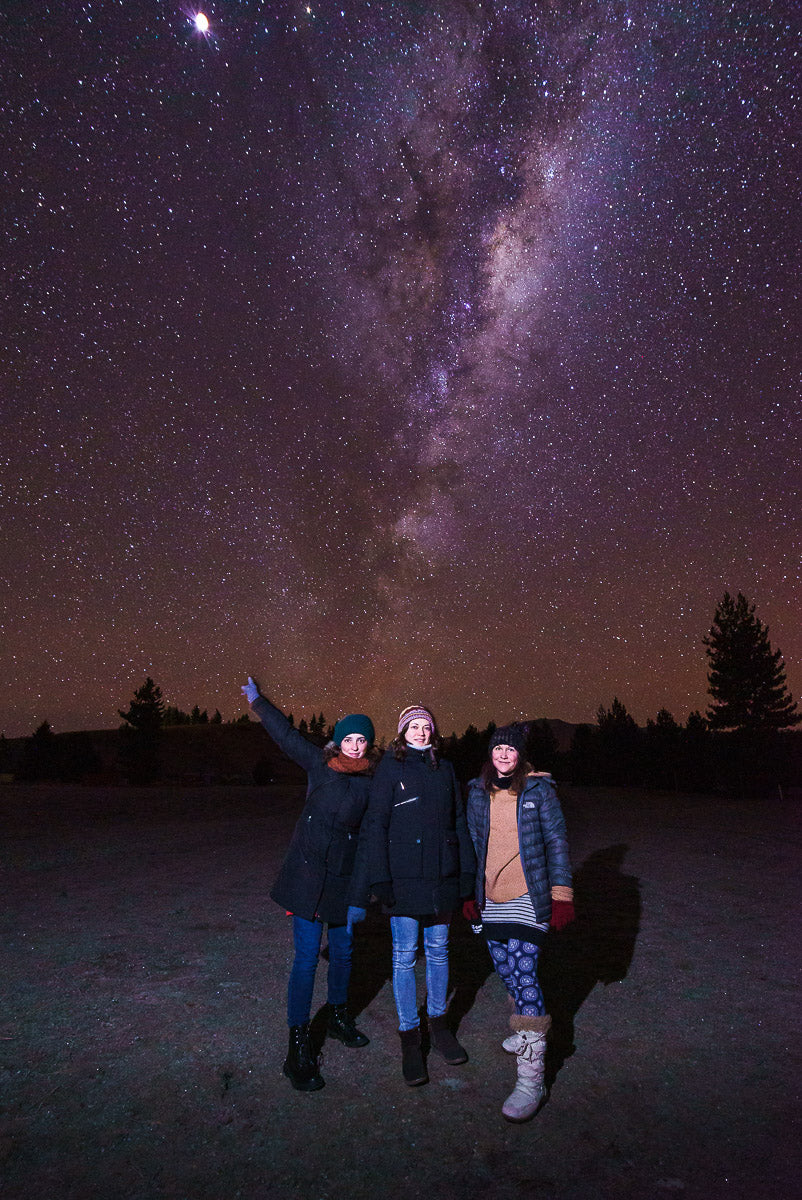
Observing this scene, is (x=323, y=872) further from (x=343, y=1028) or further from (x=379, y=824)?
(x=343, y=1028)

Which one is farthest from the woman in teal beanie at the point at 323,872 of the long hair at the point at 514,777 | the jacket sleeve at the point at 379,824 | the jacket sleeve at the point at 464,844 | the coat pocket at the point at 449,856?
the long hair at the point at 514,777

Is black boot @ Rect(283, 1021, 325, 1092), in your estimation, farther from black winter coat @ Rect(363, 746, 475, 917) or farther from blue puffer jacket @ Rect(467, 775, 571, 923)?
blue puffer jacket @ Rect(467, 775, 571, 923)

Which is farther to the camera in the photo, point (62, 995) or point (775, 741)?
point (775, 741)

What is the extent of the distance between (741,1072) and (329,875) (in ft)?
8.52

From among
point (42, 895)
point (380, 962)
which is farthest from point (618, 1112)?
point (42, 895)

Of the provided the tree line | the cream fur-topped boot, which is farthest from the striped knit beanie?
the tree line

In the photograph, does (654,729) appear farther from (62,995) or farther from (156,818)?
(62,995)

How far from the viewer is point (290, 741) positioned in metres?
4.52

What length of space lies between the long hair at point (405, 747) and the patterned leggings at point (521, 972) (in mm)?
1038

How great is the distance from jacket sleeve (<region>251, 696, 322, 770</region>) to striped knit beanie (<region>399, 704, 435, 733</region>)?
2.00 ft

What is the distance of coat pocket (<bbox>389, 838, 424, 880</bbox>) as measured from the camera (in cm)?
406

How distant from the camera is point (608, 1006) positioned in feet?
17.1

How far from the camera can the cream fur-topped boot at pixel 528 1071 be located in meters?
3.52

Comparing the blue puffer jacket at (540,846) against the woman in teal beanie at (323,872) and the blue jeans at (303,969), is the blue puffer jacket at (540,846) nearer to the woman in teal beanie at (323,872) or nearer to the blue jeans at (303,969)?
the woman in teal beanie at (323,872)
